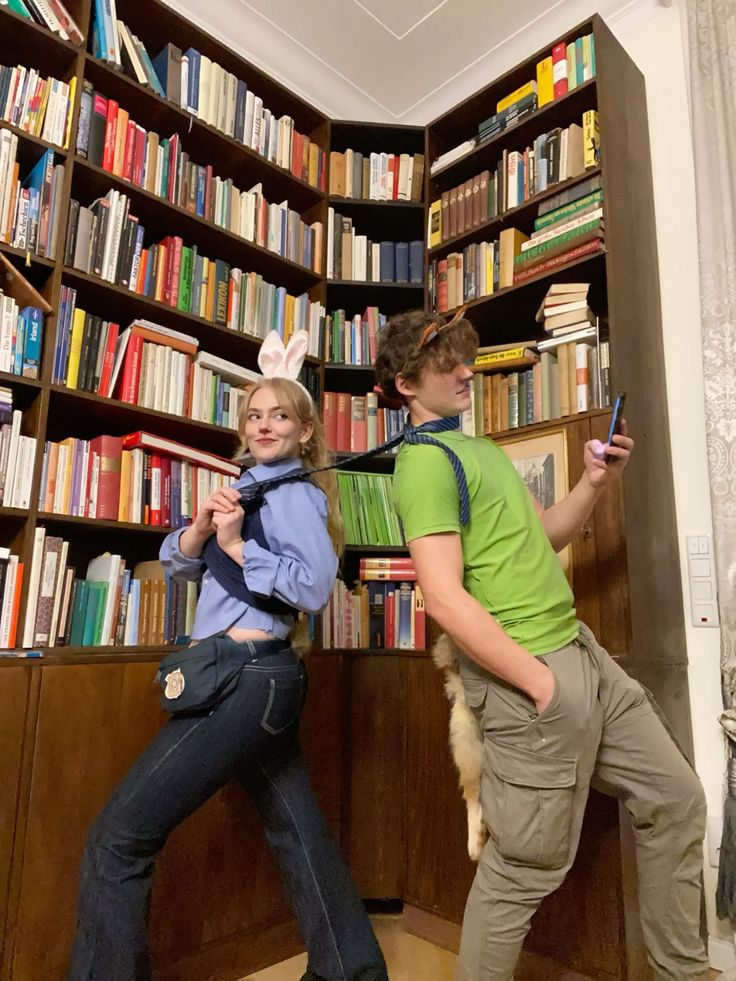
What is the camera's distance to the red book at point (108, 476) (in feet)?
5.94

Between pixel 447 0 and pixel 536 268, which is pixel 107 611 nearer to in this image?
pixel 536 268

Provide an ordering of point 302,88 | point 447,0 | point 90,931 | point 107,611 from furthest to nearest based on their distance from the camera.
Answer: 1. point 302,88
2. point 447,0
3. point 107,611
4. point 90,931

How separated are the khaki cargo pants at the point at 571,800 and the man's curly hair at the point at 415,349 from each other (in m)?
0.57

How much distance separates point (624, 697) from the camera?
1.27m

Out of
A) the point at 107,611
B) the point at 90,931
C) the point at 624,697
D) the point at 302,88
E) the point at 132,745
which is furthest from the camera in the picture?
the point at 302,88

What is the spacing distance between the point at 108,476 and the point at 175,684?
802 mm

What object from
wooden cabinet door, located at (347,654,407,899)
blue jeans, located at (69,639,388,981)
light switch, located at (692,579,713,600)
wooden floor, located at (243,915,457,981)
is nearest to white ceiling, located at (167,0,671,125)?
light switch, located at (692,579,713,600)

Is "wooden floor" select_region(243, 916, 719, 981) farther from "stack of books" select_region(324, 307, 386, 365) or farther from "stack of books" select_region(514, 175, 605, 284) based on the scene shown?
"stack of books" select_region(514, 175, 605, 284)

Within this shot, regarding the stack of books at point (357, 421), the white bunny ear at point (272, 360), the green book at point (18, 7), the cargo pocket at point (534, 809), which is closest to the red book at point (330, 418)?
the stack of books at point (357, 421)

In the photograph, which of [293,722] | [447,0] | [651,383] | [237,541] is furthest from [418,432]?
[447,0]

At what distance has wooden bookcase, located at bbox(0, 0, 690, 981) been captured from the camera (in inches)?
56.8

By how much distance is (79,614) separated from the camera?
1.72 metres

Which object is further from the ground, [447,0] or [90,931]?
[447,0]

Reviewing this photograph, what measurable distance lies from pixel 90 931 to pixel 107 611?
0.76m
